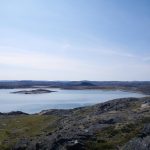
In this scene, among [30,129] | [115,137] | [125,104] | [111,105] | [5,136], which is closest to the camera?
[115,137]

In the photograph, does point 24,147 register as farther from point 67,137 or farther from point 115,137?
point 115,137

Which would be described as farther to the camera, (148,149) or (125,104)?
(125,104)

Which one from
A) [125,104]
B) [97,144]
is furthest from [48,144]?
[125,104]

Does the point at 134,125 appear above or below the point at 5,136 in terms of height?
above

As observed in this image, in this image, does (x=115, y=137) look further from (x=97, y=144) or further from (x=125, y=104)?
(x=125, y=104)

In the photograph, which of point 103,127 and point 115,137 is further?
point 103,127

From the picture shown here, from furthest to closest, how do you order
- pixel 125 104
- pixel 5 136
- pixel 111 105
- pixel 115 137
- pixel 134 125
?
1. pixel 111 105
2. pixel 125 104
3. pixel 5 136
4. pixel 134 125
5. pixel 115 137

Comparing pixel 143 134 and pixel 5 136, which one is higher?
pixel 143 134

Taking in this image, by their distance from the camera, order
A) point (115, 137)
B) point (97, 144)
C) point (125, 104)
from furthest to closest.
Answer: point (125, 104)
point (115, 137)
point (97, 144)

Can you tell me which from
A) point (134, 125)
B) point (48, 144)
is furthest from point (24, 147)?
point (134, 125)
